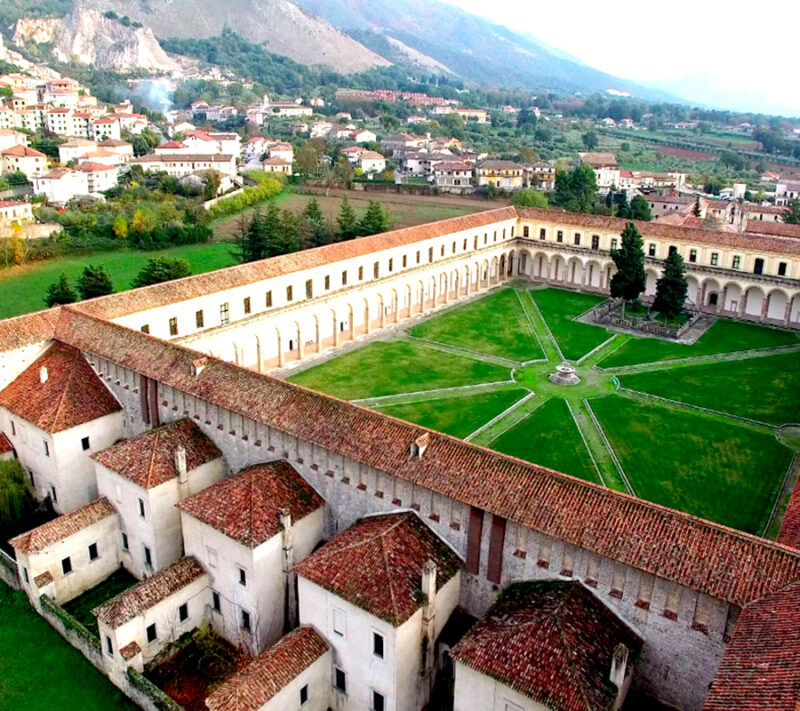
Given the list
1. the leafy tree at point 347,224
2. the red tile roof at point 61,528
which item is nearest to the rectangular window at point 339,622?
the red tile roof at point 61,528

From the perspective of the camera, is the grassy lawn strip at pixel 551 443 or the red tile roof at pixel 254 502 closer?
the red tile roof at pixel 254 502

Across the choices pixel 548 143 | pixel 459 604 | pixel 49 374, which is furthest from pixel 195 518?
pixel 548 143

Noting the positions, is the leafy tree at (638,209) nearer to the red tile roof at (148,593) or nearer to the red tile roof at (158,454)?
the red tile roof at (158,454)

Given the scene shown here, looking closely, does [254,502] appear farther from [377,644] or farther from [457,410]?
[457,410]

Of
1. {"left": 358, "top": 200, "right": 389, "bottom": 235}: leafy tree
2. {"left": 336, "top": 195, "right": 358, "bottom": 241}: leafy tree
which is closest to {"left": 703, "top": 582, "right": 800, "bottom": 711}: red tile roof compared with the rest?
{"left": 358, "top": 200, "right": 389, "bottom": 235}: leafy tree

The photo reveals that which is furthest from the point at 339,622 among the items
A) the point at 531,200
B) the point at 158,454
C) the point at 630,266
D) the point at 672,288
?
the point at 531,200

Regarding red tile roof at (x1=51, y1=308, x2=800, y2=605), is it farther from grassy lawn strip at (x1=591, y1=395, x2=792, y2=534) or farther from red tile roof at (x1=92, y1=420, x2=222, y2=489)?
grassy lawn strip at (x1=591, y1=395, x2=792, y2=534)
